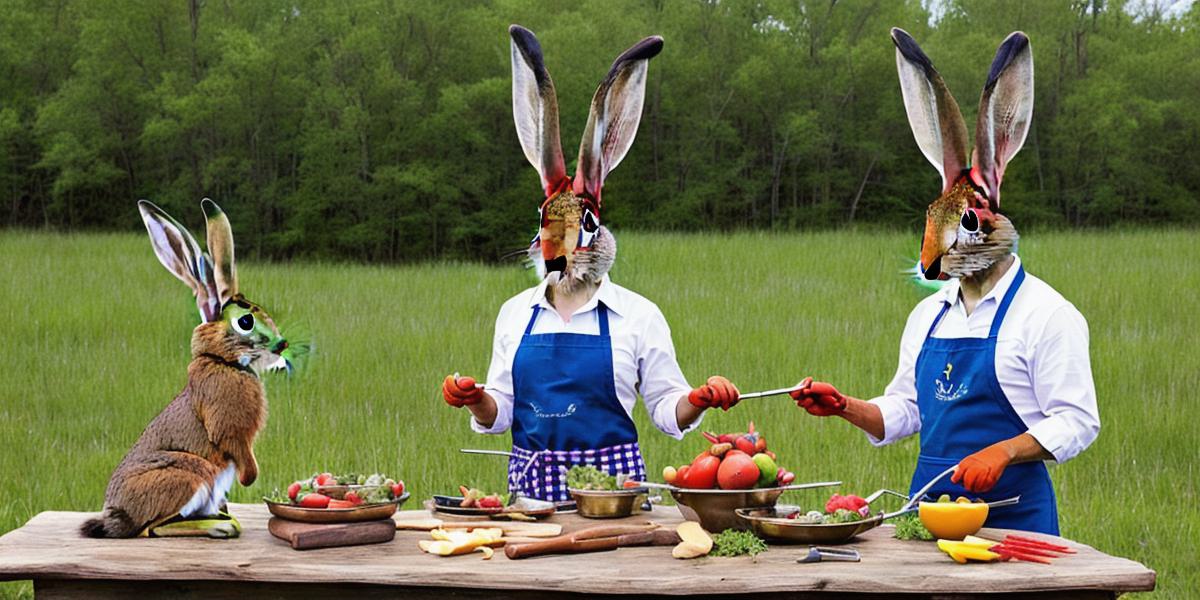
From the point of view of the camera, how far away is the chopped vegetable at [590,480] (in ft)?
10.8

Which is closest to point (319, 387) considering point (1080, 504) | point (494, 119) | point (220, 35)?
point (1080, 504)

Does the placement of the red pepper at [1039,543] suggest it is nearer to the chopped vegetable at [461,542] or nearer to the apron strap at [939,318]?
the apron strap at [939,318]

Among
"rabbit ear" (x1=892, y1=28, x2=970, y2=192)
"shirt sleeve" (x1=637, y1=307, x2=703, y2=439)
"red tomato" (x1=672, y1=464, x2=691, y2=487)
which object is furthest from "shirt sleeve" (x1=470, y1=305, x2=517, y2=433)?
"rabbit ear" (x1=892, y1=28, x2=970, y2=192)

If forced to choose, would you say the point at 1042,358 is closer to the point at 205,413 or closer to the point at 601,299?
the point at 601,299

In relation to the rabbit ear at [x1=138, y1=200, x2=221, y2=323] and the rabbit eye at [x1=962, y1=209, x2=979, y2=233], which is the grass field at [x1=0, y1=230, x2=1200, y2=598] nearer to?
the rabbit ear at [x1=138, y1=200, x2=221, y2=323]

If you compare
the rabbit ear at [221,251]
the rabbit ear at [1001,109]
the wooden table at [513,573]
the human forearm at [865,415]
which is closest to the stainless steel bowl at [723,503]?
the wooden table at [513,573]

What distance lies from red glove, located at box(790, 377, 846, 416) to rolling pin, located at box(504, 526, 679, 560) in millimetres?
506

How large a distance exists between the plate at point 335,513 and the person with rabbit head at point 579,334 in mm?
575

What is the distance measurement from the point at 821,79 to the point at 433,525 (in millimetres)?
24508

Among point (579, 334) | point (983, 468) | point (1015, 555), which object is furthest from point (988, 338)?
point (579, 334)

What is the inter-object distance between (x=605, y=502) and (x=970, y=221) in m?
1.17

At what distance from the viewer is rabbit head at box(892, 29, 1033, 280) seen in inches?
126

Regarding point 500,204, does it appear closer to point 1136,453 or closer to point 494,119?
point 494,119

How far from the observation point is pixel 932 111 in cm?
329
